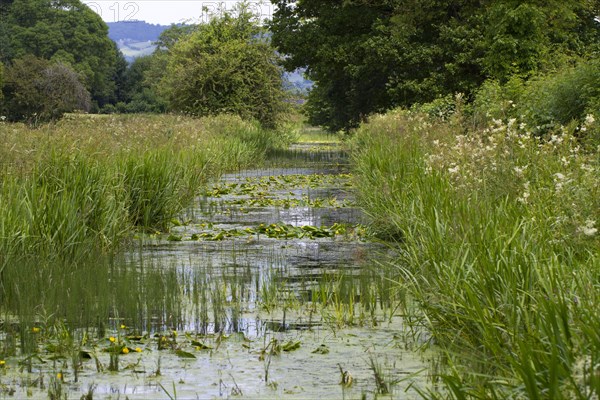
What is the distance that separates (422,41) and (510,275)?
101 ft

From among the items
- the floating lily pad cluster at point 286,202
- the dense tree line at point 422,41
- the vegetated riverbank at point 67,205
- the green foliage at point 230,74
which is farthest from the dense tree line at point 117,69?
the floating lily pad cluster at point 286,202

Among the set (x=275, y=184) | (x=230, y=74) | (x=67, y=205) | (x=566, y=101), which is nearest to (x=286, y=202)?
(x=275, y=184)

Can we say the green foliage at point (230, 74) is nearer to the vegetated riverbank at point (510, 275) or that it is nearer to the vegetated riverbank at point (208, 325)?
the vegetated riverbank at point (208, 325)

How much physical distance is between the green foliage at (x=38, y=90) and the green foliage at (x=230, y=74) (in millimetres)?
11251

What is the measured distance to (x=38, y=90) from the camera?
171 ft

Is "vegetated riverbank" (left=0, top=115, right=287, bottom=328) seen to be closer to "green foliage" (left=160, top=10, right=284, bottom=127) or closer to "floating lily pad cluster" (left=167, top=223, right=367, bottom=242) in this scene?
"floating lily pad cluster" (left=167, top=223, right=367, bottom=242)

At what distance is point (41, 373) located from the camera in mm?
5129

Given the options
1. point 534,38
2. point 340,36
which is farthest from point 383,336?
point 340,36

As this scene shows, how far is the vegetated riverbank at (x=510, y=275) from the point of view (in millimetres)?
3768

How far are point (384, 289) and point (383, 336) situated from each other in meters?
1.33

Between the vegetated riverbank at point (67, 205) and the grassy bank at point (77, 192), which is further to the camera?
the grassy bank at point (77, 192)

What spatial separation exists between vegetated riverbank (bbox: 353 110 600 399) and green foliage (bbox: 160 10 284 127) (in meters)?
27.9

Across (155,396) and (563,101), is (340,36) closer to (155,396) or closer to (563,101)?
(563,101)

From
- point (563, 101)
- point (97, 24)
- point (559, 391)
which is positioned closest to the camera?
point (559, 391)
